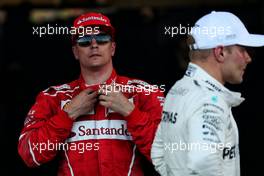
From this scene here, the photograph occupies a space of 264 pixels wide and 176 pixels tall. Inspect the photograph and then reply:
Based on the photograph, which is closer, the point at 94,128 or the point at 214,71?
the point at 214,71

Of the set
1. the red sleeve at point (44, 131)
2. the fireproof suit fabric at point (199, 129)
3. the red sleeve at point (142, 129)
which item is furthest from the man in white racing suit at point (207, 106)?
the red sleeve at point (44, 131)

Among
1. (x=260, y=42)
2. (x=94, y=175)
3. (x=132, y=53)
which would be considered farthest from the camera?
(x=132, y=53)

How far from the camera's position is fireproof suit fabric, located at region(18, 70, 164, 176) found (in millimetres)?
3592

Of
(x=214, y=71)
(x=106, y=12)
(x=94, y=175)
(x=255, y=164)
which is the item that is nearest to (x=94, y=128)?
(x=94, y=175)

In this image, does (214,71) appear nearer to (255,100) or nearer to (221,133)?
(221,133)

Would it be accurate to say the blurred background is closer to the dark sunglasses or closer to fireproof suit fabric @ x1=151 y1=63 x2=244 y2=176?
the dark sunglasses

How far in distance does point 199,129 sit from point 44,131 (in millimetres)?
1272

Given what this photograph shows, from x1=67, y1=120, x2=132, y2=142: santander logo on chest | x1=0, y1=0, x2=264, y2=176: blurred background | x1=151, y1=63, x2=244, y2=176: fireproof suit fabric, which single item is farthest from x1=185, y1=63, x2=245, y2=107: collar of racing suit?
x1=0, y1=0, x2=264, y2=176: blurred background

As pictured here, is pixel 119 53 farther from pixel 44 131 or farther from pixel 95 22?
pixel 44 131

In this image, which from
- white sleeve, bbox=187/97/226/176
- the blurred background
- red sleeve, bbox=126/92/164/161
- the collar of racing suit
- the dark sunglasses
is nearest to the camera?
white sleeve, bbox=187/97/226/176

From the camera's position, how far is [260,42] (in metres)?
2.98

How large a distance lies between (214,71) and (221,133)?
32cm

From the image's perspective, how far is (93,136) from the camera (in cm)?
367

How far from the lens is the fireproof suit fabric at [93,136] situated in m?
3.59
